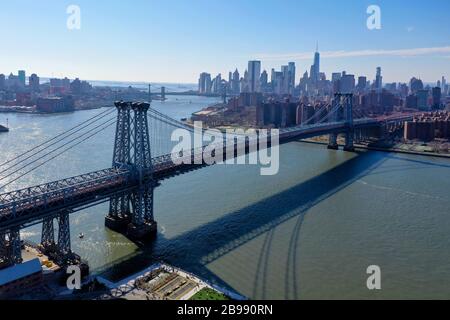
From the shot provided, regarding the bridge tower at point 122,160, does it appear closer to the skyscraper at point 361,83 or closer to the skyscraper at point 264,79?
the skyscraper at point 361,83

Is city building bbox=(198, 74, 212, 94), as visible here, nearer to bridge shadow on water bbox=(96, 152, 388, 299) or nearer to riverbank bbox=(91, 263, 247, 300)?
bridge shadow on water bbox=(96, 152, 388, 299)

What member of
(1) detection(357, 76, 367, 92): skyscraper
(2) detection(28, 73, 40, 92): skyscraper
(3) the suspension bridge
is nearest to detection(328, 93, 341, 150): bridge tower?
(3) the suspension bridge

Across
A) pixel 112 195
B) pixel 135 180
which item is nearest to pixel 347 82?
pixel 135 180

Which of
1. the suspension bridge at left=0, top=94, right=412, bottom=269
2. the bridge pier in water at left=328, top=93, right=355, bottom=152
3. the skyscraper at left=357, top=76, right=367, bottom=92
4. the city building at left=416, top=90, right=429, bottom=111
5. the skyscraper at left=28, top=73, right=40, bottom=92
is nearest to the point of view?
the suspension bridge at left=0, top=94, right=412, bottom=269

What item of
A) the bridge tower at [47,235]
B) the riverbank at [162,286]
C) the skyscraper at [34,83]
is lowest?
the riverbank at [162,286]

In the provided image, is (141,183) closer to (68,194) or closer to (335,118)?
(68,194)

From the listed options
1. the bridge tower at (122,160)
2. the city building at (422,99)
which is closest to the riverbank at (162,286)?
the bridge tower at (122,160)
